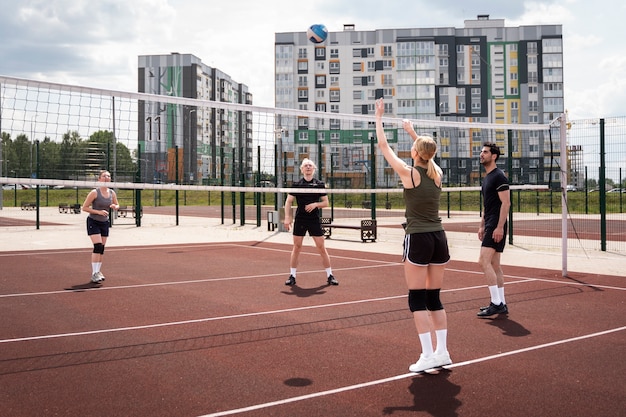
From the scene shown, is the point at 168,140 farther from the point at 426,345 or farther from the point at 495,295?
the point at 426,345

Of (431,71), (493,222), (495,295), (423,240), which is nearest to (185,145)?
(493,222)

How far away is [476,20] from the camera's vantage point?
3647 inches

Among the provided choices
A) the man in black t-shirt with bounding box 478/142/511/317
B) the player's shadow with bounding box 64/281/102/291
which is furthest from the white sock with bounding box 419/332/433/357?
the player's shadow with bounding box 64/281/102/291

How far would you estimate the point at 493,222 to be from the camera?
24.6ft

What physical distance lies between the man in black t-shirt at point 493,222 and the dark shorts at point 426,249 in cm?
236

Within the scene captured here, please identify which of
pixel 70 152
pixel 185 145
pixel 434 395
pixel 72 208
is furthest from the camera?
pixel 72 208

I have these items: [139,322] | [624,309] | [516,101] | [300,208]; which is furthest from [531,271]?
[516,101]

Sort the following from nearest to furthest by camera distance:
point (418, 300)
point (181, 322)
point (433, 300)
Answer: point (418, 300) < point (433, 300) < point (181, 322)

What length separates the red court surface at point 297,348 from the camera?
4469 millimetres

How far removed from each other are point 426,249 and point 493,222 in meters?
2.67

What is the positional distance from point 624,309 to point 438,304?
381 centimetres

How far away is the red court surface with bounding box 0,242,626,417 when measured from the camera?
4.47m

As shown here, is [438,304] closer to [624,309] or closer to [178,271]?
[624,309]

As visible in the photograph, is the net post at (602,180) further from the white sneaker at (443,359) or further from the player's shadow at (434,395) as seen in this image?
the player's shadow at (434,395)
